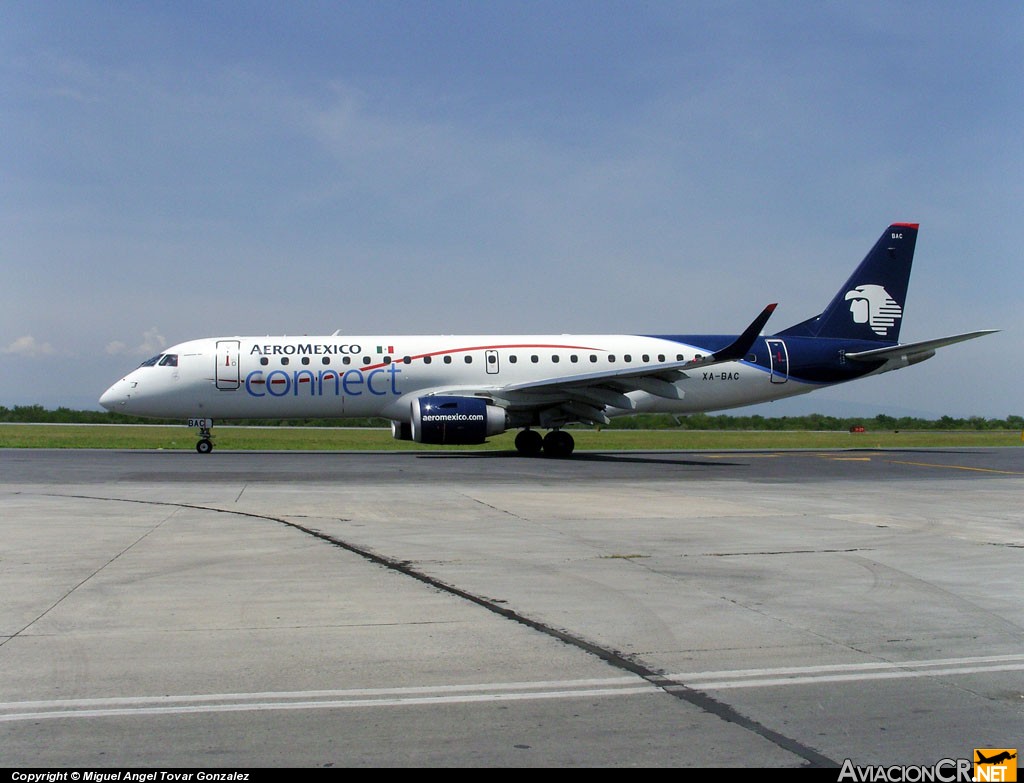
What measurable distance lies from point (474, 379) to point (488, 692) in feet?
74.7

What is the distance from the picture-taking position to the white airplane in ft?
84.6

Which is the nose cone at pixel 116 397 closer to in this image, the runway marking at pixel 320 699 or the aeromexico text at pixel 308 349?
the aeromexico text at pixel 308 349

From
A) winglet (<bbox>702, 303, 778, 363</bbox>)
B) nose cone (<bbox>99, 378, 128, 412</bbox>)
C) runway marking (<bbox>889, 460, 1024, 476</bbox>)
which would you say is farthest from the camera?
nose cone (<bbox>99, 378, 128, 412</bbox>)

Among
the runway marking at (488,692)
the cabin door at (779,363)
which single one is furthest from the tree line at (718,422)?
the runway marking at (488,692)

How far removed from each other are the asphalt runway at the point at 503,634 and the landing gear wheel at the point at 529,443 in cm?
1390

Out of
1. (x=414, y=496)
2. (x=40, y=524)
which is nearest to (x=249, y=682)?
(x=40, y=524)

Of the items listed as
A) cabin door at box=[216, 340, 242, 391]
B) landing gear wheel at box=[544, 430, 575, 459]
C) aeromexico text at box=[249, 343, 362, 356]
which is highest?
aeromexico text at box=[249, 343, 362, 356]

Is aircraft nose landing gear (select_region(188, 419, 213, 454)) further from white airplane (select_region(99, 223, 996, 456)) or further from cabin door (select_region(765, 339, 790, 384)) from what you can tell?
cabin door (select_region(765, 339, 790, 384))

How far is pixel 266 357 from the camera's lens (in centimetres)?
2692

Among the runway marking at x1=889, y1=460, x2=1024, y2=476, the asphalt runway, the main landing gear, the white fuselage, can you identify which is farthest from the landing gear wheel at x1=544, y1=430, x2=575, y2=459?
the asphalt runway

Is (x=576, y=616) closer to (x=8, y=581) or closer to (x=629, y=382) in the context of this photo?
(x=8, y=581)

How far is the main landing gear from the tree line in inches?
1126

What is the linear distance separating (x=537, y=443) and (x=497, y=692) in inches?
914

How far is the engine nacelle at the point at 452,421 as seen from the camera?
977 inches
